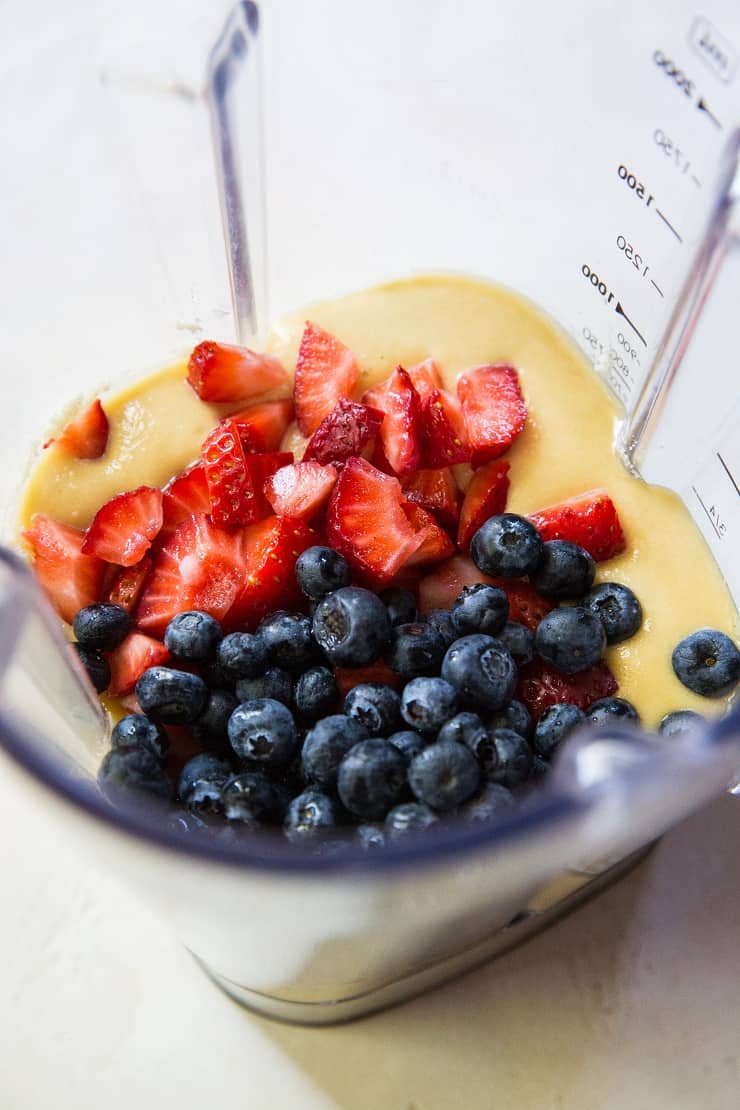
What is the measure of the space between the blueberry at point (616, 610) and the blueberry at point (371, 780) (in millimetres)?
263

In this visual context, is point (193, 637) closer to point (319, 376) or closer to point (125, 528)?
point (125, 528)

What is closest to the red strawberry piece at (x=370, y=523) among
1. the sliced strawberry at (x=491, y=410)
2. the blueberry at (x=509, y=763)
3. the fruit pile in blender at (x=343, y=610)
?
the fruit pile in blender at (x=343, y=610)

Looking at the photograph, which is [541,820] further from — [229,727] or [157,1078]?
[157,1078]

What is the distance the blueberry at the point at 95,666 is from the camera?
92 centimetres

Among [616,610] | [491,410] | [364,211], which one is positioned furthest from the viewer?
[364,211]

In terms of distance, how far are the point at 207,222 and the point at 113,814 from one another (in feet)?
2.34

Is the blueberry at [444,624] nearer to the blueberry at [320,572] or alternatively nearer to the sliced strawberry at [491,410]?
the blueberry at [320,572]

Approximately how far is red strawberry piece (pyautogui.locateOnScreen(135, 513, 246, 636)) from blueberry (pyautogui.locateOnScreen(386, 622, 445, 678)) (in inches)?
6.5

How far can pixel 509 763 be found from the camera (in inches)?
31.3

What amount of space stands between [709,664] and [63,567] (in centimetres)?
58

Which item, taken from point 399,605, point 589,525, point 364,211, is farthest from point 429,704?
point 364,211

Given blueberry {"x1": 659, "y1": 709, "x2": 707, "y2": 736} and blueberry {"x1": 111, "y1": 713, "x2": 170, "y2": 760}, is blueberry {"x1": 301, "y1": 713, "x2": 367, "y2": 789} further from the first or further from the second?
blueberry {"x1": 659, "y1": 709, "x2": 707, "y2": 736}

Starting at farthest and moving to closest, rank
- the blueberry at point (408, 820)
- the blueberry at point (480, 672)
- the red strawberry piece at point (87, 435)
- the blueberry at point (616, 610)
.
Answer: the red strawberry piece at point (87, 435) → the blueberry at point (616, 610) → the blueberry at point (480, 672) → the blueberry at point (408, 820)

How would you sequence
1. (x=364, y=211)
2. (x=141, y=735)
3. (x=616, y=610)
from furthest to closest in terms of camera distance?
(x=364, y=211), (x=616, y=610), (x=141, y=735)
